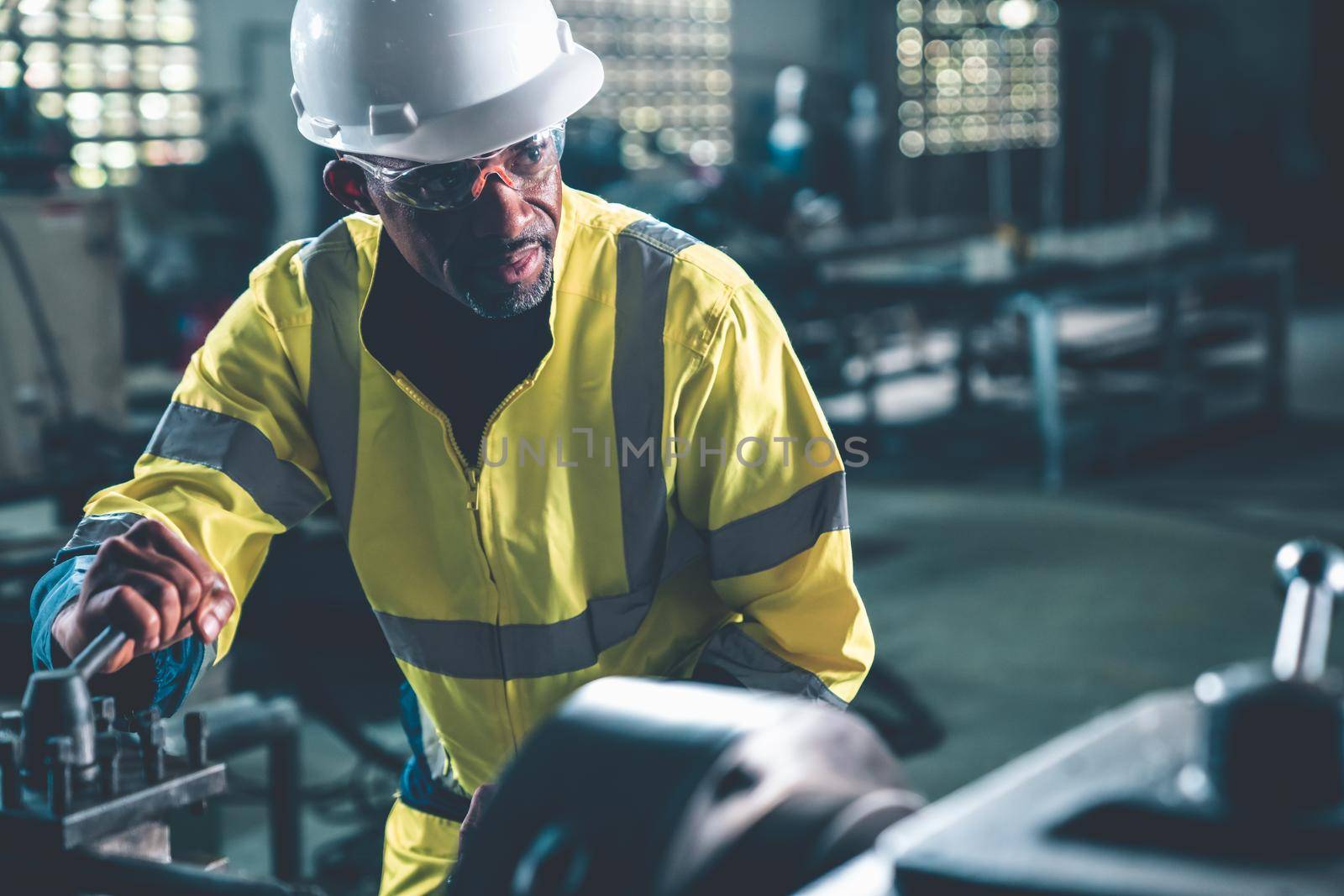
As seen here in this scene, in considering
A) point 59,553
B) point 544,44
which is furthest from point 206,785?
point 544,44

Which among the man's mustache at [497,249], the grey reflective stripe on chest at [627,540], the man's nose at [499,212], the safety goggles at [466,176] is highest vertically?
the safety goggles at [466,176]

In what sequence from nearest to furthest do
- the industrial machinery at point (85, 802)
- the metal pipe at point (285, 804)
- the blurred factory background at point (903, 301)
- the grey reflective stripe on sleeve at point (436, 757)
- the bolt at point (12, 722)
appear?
the industrial machinery at point (85, 802), the bolt at point (12, 722), the grey reflective stripe on sleeve at point (436, 757), the metal pipe at point (285, 804), the blurred factory background at point (903, 301)

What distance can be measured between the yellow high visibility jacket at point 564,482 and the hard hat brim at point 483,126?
0.10 m

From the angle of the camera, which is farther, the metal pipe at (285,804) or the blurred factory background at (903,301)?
the blurred factory background at (903,301)

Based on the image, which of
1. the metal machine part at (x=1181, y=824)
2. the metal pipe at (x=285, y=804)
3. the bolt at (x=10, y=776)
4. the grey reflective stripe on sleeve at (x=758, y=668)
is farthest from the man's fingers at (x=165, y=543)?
the metal pipe at (x=285, y=804)

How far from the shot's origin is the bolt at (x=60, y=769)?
796 mm

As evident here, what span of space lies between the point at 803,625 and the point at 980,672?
278cm

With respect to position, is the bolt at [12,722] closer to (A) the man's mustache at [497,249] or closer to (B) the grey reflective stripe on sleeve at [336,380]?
(B) the grey reflective stripe on sleeve at [336,380]

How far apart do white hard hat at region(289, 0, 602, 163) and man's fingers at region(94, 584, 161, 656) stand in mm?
530

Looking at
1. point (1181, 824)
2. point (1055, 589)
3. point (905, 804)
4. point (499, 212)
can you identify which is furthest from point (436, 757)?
point (1055, 589)

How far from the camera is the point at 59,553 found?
1.24 m

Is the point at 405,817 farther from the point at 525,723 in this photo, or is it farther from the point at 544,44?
the point at 544,44

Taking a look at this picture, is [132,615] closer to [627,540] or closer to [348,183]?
[627,540]

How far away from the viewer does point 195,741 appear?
35.9 inches
